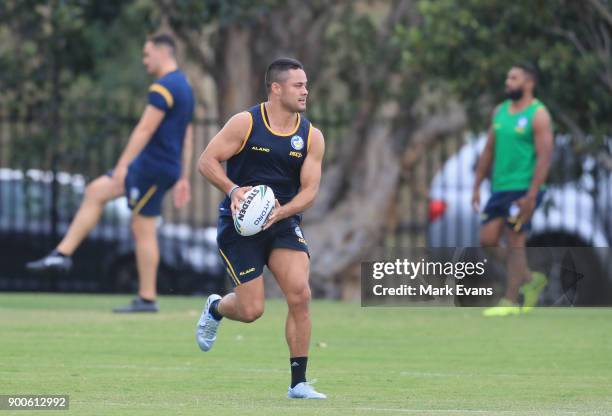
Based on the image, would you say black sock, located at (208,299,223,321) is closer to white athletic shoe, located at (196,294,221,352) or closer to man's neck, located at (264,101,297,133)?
white athletic shoe, located at (196,294,221,352)

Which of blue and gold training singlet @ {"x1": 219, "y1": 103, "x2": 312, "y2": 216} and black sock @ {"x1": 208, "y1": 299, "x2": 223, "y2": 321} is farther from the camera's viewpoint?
black sock @ {"x1": 208, "y1": 299, "x2": 223, "y2": 321}

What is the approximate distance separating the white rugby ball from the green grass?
3.25 feet

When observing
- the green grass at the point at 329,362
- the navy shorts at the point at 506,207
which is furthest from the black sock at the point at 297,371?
the navy shorts at the point at 506,207

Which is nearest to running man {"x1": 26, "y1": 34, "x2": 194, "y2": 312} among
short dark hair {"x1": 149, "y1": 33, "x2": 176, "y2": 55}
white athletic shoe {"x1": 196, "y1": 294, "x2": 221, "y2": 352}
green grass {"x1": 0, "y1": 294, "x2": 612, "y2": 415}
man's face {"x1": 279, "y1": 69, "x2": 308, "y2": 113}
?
short dark hair {"x1": 149, "y1": 33, "x2": 176, "y2": 55}

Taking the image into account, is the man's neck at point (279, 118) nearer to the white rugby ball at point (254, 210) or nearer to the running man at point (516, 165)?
the white rugby ball at point (254, 210)

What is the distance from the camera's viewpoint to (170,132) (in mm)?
13727

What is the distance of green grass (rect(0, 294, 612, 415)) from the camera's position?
8.48 m

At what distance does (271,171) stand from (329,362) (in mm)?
2179

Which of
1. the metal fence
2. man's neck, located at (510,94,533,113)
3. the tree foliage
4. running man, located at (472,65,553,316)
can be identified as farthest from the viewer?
the metal fence

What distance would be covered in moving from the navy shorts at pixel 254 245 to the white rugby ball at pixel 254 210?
0.86 feet

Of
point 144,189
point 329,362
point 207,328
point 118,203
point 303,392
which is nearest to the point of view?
point 303,392

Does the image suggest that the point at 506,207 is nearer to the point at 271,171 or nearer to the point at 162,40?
the point at 162,40

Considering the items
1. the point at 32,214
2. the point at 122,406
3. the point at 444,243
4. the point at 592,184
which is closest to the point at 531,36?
the point at 592,184

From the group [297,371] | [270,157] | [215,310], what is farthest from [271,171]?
[297,371]
